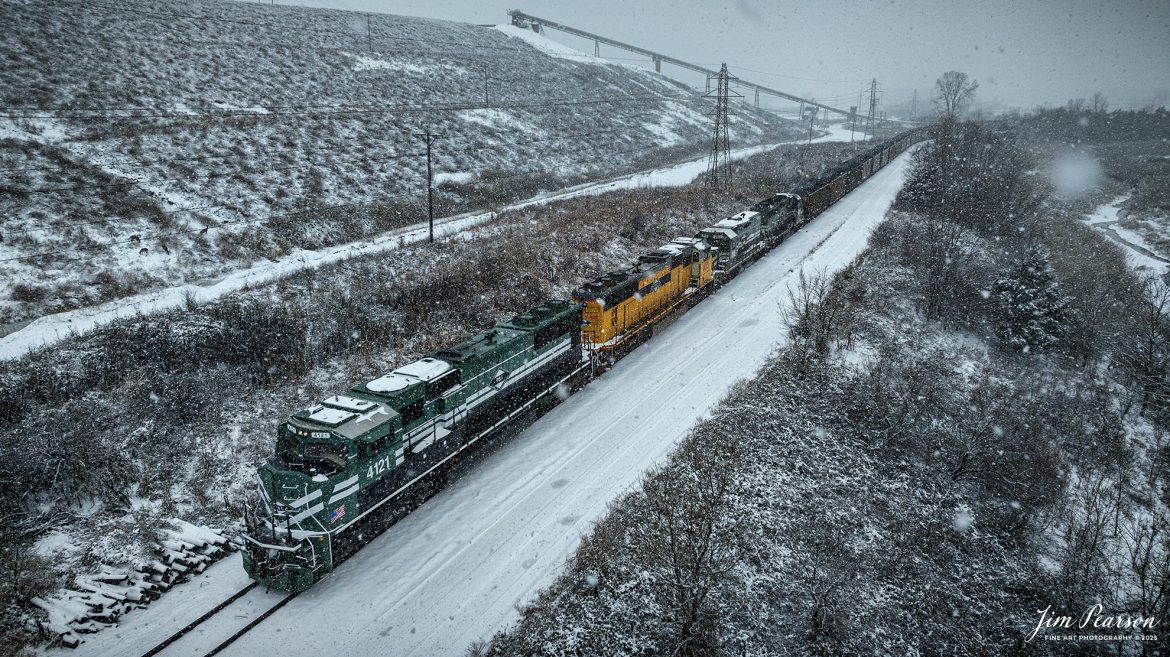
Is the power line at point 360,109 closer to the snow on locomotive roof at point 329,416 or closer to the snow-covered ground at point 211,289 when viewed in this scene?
the snow-covered ground at point 211,289

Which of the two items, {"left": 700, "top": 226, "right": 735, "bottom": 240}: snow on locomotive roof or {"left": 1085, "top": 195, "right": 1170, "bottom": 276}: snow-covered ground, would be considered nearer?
{"left": 700, "top": 226, "right": 735, "bottom": 240}: snow on locomotive roof

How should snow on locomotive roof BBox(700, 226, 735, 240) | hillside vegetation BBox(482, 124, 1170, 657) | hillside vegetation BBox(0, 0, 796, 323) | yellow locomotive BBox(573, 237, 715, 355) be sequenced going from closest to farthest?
hillside vegetation BBox(482, 124, 1170, 657), yellow locomotive BBox(573, 237, 715, 355), hillside vegetation BBox(0, 0, 796, 323), snow on locomotive roof BBox(700, 226, 735, 240)

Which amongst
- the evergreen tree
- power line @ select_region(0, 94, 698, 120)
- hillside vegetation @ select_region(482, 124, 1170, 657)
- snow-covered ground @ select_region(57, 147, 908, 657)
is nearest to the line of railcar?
snow-covered ground @ select_region(57, 147, 908, 657)

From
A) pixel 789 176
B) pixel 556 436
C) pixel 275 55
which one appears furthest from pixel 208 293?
pixel 789 176

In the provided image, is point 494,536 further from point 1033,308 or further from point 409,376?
point 1033,308

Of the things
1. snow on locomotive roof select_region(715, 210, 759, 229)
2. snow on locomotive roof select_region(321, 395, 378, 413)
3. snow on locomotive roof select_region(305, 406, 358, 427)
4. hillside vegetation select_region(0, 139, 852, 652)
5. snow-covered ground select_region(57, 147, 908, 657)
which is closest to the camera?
snow-covered ground select_region(57, 147, 908, 657)

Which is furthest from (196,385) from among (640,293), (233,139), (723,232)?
(233,139)

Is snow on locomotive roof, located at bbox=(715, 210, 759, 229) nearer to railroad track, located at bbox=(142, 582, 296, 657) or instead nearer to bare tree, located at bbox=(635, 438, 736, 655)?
bare tree, located at bbox=(635, 438, 736, 655)
